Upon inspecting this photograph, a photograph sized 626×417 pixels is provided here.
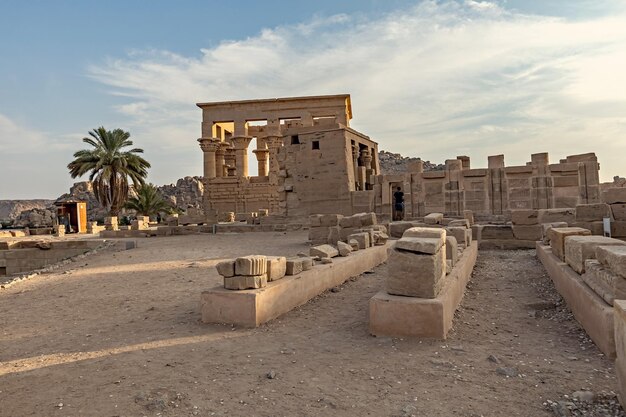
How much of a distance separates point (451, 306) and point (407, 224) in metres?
8.52

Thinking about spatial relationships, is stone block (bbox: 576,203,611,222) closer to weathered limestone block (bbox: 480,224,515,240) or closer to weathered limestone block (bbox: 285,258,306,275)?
weathered limestone block (bbox: 480,224,515,240)

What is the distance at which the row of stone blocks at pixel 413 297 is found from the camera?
417cm

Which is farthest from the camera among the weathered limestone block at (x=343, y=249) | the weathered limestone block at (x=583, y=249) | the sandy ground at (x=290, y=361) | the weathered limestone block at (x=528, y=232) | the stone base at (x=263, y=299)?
the weathered limestone block at (x=528, y=232)

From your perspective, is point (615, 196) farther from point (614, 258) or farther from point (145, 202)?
point (145, 202)

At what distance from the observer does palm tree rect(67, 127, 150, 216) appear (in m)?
27.6

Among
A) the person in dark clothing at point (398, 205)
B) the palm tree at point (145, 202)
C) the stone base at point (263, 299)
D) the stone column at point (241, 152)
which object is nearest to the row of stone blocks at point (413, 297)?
the stone base at point (263, 299)

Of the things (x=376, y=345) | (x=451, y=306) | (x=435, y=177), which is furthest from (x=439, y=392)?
(x=435, y=177)

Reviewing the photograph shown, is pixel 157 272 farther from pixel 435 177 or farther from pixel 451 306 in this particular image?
pixel 435 177

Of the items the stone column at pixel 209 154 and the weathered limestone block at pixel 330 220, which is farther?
the stone column at pixel 209 154

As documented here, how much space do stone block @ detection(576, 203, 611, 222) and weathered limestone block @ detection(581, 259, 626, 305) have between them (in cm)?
580

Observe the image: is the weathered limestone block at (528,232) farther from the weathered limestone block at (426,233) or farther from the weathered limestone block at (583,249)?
the weathered limestone block at (426,233)

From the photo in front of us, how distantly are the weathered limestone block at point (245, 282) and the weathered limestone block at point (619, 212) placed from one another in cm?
873

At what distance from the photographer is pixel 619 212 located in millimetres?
9297

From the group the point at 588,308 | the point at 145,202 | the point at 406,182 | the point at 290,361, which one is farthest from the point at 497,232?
the point at 145,202
